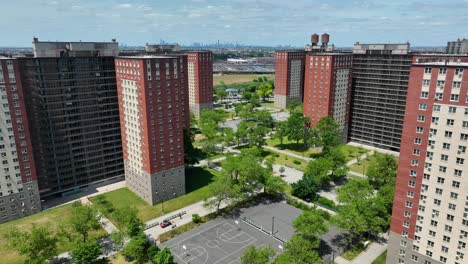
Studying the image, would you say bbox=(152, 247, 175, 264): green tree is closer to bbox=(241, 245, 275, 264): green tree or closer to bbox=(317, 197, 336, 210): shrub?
bbox=(241, 245, 275, 264): green tree

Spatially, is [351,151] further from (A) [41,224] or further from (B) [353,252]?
(A) [41,224]

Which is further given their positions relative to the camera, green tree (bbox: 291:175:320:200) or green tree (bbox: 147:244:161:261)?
green tree (bbox: 291:175:320:200)

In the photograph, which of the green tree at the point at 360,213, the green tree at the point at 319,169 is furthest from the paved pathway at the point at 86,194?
the green tree at the point at 360,213

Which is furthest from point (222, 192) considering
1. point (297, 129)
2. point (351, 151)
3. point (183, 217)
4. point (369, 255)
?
point (351, 151)

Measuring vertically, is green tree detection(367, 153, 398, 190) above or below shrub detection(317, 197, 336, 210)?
above

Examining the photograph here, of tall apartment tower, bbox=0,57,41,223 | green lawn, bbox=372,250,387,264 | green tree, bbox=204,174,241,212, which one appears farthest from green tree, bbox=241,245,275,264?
tall apartment tower, bbox=0,57,41,223

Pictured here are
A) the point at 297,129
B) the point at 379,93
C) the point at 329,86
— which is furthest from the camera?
the point at 297,129

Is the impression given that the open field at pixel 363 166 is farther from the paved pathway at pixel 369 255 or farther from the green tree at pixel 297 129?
the paved pathway at pixel 369 255

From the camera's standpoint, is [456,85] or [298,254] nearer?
[456,85]
